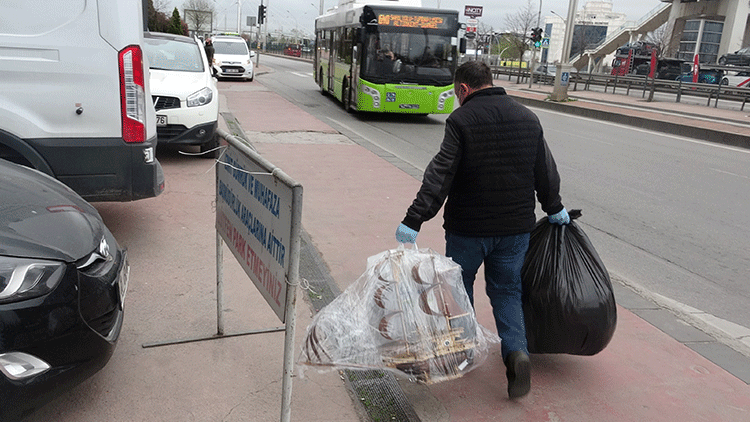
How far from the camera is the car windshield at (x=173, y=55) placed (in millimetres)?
9805

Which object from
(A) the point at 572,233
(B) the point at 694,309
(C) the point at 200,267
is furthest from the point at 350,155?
(A) the point at 572,233

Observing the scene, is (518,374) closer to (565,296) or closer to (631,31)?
(565,296)

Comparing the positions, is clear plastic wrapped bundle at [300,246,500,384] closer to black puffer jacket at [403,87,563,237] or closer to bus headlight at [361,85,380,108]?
black puffer jacket at [403,87,563,237]

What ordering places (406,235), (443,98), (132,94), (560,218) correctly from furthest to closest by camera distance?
1. (443,98)
2. (132,94)
3. (560,218)
4. (406,235)

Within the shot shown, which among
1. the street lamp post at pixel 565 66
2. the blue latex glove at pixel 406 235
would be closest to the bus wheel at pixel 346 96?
the street lamp post at pixel 565 66

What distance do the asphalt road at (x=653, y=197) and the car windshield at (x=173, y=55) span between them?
3238 mm

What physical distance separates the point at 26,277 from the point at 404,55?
44.2ft

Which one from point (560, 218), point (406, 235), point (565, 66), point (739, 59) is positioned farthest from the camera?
point (739, 59)

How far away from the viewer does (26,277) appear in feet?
8.25

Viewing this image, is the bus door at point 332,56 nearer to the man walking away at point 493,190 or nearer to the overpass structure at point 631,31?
the man walking away at point 493,190

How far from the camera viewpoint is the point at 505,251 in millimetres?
3350

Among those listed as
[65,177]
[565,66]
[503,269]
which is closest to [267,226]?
[503,269]

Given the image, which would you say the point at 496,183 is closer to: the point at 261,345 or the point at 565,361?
the point at 565,361

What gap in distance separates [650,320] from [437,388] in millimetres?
1968
